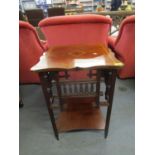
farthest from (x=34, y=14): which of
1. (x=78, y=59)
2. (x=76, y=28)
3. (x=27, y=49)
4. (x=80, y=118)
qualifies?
(x=78, y=59)

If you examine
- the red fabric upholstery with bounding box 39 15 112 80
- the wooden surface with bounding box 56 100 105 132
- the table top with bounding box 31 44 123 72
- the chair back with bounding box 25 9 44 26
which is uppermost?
the chair back with bounding box 25 9 44 26

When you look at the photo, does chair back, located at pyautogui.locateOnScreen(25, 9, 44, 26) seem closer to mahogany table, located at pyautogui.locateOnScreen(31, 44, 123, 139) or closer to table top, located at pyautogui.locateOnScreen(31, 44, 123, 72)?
mahogany table, located at pyautogui.locateOnScreen(31, 44, 123, 139)

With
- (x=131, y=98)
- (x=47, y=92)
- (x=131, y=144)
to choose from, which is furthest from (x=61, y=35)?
(x=131, y=144)

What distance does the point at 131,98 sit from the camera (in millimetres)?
1853

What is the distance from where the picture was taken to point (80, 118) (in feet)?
4.99

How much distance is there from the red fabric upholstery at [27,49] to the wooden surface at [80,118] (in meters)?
0.67

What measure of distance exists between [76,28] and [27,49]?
23.5 inches

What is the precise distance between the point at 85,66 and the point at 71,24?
756mm

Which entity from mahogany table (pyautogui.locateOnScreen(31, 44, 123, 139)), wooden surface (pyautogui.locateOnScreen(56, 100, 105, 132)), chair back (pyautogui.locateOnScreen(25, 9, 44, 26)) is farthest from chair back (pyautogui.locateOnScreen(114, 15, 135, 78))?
chair back (pyautogui.locateOnScreen(25, 9, 44, 26))

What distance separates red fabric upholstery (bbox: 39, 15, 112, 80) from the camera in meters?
1.53

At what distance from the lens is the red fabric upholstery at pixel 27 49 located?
1635 millimetres

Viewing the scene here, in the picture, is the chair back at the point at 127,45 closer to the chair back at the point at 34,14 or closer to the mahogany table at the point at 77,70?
the mahogany table at the point at 77,70
